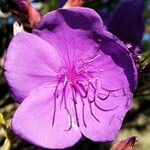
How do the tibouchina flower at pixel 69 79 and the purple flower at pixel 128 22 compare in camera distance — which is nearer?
the tibouchina flower at pixel 69 79

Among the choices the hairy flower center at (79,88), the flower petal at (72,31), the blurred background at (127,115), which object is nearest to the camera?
the flower petal at (72,31)

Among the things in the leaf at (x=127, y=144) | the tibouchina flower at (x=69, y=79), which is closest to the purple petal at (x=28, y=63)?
the tibouchina flower at (x=69, y=79)

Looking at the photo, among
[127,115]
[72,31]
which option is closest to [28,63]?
[72,31]

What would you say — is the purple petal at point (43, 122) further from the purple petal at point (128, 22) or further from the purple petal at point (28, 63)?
the purple petal at point (128, 22)

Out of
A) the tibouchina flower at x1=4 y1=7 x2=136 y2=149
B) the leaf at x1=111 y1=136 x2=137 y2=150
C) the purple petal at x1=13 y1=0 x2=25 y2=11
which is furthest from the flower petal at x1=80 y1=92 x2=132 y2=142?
the purple petal at x1=13 y1=0 x2=25 y2=11

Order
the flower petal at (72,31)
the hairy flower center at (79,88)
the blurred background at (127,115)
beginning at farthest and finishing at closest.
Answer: the blurred background at (127,115)
the hairy flower center at (79,88)
the flower petal at (72,31)

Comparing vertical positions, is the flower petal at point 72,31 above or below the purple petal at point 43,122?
above
